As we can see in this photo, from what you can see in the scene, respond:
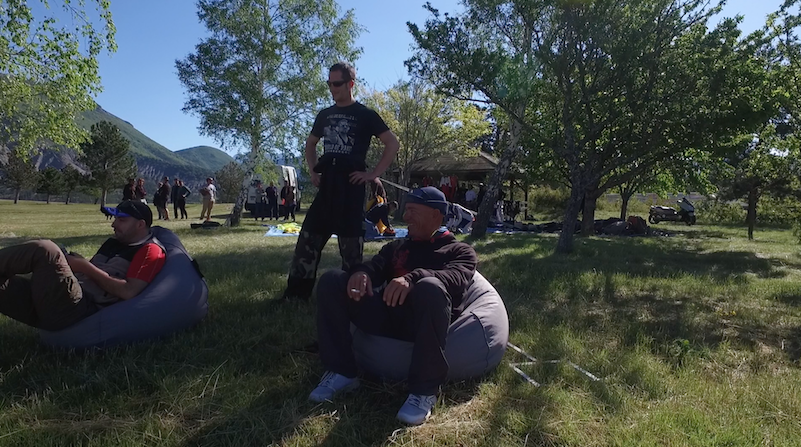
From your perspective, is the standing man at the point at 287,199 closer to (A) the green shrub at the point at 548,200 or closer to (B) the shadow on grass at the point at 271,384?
(A) the green shrub at the point at 548,200

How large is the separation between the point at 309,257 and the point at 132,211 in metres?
1.62

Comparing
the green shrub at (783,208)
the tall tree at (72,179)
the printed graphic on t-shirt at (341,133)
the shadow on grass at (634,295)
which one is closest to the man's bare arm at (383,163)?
the printed graphic on t-shirt at (341,133)

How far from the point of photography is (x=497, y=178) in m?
13.0

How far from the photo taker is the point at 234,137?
17.1 m

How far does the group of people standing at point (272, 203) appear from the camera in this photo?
23.6 metres

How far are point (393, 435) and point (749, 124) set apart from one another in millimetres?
10975

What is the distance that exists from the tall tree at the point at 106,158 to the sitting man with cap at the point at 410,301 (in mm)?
59762

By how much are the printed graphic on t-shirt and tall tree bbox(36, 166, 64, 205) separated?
6205cm

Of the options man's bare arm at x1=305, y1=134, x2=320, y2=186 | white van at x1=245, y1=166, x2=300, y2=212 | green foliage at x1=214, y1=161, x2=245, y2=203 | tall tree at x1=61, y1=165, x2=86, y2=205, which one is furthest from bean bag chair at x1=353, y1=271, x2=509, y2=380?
green foliage at x1=214, y1=161, x2=245, y2=203

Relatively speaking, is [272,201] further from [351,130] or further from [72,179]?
[72,179]

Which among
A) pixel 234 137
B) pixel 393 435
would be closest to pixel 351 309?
pixel 393 435

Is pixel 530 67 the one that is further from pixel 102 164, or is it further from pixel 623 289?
pixel 102 164

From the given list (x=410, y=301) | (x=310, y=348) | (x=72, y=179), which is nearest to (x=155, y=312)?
(x=310, y=348)

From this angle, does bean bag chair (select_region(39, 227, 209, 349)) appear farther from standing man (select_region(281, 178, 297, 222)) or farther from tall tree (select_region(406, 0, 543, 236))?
standing man (select_region(281, 178, 297, 222))
